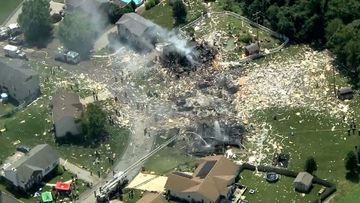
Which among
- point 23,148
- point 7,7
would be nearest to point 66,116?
point 23,148

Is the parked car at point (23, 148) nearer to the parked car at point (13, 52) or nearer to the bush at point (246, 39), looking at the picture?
the parked car at point (13, 52)

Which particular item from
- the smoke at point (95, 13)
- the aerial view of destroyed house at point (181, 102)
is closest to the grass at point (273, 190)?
the aerial view of destroyed house at point (181, 102)

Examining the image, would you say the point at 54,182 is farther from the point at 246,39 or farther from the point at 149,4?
the point at 149,4

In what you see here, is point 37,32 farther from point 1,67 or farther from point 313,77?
point 313,77

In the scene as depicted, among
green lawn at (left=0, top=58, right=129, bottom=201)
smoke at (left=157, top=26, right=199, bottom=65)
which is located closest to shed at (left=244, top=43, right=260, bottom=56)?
smoke at (left=157, top=26, right=199, bottom=65)

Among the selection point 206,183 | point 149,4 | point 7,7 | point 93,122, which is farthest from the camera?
point 7,7

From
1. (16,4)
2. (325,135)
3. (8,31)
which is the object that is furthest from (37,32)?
(325,135)
